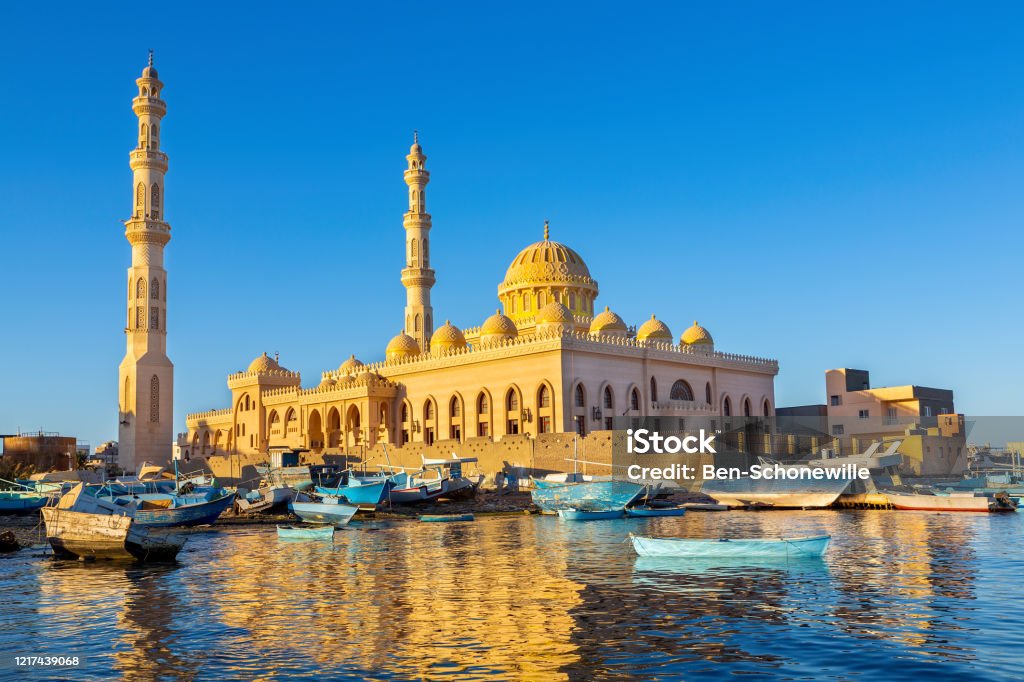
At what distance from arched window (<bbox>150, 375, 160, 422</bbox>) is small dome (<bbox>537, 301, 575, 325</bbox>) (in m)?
25.9

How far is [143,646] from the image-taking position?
590 inches

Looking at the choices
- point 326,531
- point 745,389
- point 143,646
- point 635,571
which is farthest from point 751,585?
point 745,389

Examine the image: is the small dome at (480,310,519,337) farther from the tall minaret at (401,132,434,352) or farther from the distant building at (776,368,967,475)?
the distant building at (776,368,967,475)

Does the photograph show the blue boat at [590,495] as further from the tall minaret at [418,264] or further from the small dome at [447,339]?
A: the tall minaret at [418,264]

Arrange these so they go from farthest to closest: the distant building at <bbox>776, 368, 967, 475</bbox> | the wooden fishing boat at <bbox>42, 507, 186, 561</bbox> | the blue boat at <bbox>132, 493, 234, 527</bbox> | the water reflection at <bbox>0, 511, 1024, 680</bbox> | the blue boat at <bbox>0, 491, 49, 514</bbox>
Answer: the distant building at <bbox>776, 368, 967, 475</bbox>, the blue boat at <bbox>0, 491, 49, 514</bbox>, the blue boat at <bbox>132, 493, 234, 527</bbox>, the wooden fishing boat at <bbox>42, 507, 186, 561</bbox>, the water reflection at <bbox>0, 511, 1024, 680</bbox>

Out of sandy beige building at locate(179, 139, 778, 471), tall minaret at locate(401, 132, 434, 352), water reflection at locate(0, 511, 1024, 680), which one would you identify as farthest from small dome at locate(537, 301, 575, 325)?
water reflection at locate(0, 511, 1024, 680)

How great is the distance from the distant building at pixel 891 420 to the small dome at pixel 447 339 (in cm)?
2187

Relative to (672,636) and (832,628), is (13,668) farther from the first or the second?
(832,628)

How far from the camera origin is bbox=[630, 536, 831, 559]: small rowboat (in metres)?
23.2

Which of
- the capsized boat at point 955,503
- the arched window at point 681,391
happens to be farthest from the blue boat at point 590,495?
the arched window at point 681,391

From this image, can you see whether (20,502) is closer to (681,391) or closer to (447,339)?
(447,339)

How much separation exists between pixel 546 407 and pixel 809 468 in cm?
1500

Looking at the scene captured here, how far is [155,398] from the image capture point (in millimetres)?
68375

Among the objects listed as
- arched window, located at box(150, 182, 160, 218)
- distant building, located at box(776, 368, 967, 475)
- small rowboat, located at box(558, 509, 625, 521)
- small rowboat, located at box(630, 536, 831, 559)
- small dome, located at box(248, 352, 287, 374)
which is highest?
arched window, located at box(150, 182, 160, 218)
